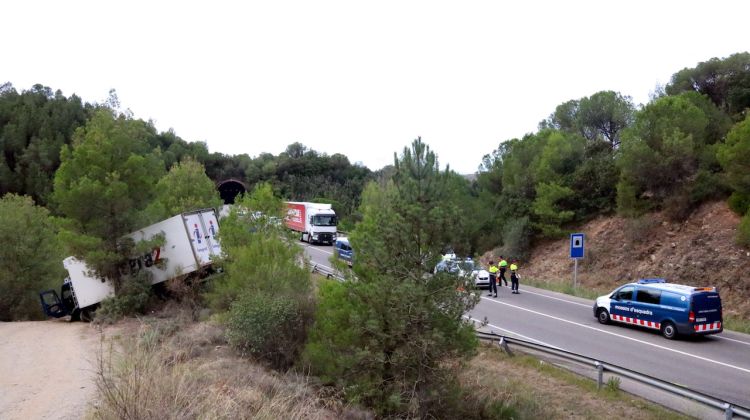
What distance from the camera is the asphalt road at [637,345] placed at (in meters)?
11.9

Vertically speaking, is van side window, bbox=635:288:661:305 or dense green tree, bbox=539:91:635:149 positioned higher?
dense green tree, bbox=539:91:635:149

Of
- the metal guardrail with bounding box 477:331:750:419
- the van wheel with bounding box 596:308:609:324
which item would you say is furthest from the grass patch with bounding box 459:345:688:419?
the van wheel with bounding box 596:308:609:324

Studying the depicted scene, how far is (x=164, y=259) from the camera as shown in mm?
19688

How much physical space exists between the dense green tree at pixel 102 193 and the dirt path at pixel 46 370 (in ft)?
9.21

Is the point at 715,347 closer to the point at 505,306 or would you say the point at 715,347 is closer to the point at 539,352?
the point at 539,352

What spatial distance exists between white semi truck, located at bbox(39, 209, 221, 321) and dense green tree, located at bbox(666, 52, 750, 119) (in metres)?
35.1

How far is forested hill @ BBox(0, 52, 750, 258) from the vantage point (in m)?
30.3

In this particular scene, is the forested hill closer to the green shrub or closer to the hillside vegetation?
the hillside vegetation

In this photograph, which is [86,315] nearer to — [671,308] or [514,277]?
[514,277]

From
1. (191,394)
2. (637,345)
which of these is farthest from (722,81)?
(191,394)

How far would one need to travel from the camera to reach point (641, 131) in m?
33.9

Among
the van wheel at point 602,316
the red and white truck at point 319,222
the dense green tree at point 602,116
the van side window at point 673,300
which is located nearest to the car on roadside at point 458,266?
the van side window at point 673,300

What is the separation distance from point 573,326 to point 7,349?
54.6 feet

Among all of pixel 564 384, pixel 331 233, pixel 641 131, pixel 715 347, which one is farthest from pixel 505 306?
pixel 331 233
